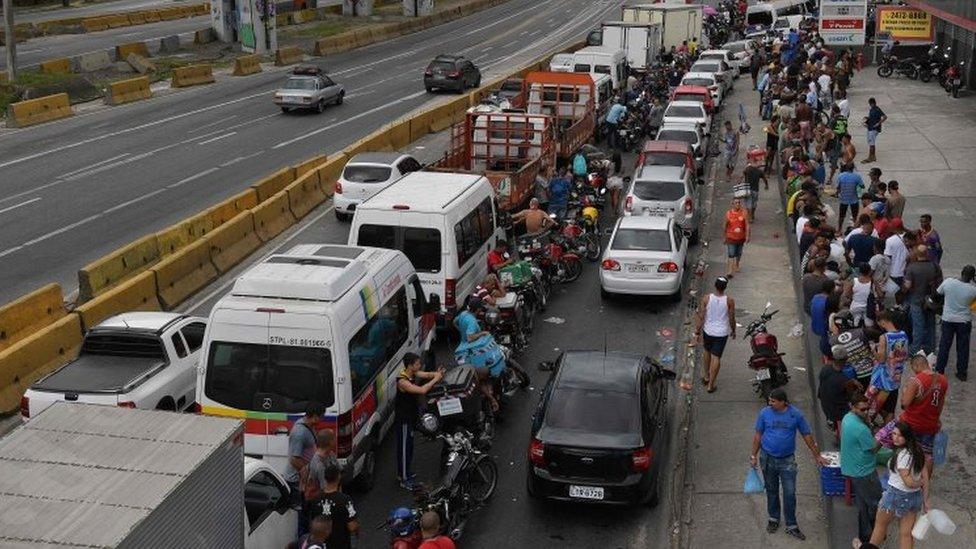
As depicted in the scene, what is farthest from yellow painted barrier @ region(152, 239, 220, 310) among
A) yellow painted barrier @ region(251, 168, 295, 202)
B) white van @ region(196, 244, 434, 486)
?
white van @ region(196, 244, 434, 486)

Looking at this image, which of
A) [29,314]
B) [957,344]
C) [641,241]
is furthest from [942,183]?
[29,314]

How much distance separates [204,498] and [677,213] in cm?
1650

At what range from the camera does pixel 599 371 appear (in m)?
13.4

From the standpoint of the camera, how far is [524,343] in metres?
18.1

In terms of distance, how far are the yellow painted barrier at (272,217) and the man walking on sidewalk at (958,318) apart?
14.6 metres

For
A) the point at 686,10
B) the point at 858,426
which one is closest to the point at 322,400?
the point at 858,426

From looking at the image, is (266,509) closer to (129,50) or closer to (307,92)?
(307,92)

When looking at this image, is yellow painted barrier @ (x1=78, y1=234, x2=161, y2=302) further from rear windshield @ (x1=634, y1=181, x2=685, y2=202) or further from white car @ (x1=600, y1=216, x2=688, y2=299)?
rear windshield @ (x1=634, y1=181, x2=685, y2=202)

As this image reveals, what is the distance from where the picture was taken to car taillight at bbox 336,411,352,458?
12414 mm

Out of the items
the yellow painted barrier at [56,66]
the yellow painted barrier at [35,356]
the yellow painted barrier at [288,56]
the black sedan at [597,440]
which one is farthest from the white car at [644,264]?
the yellow painted barrier at [288,56]

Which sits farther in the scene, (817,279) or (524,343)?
(524,343)

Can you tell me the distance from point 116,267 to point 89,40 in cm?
4529

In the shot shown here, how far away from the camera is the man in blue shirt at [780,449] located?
11.6 metres

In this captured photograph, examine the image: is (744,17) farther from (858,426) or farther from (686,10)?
(858,426)
